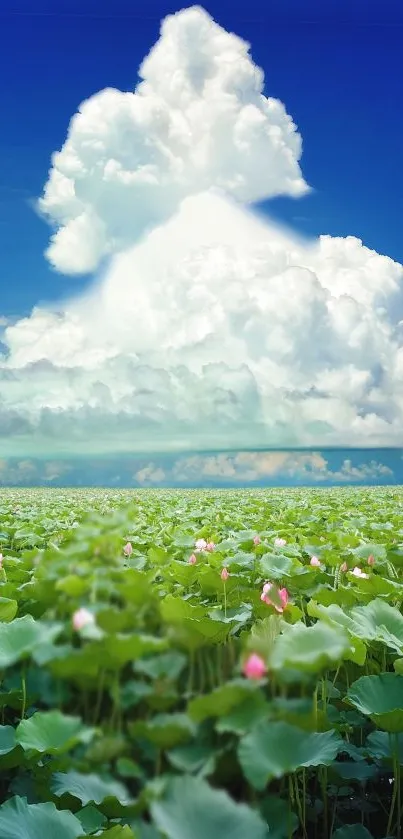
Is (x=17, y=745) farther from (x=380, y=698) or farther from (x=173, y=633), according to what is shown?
(x=173, y=633)

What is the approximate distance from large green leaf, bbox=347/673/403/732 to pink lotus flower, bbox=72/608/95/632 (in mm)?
1605

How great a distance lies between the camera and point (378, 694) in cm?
219

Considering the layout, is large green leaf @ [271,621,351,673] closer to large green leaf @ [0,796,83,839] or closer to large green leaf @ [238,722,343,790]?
large green leaf @ [238,722,343,790]

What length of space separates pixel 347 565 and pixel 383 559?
378mm

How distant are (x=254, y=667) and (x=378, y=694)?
5.53 feet

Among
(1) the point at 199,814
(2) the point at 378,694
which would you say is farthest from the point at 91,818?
(1) the point at 199,814

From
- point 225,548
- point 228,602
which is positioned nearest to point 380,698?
point 228,602

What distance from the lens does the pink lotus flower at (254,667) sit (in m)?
0.71

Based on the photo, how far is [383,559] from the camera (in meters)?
4.48

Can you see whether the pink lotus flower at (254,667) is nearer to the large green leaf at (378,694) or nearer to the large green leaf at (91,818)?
the large green leaf at (91,818)

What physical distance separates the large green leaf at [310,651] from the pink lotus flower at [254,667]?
0.02m

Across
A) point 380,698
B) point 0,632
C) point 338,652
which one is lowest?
point 380,698

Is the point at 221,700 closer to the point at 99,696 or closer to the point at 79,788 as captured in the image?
the point at 99,696

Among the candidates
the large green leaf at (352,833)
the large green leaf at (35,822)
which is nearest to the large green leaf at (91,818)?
the large green leaf at (35,822)
